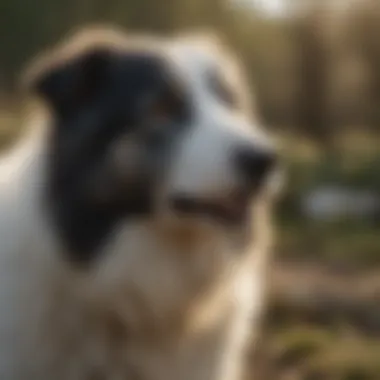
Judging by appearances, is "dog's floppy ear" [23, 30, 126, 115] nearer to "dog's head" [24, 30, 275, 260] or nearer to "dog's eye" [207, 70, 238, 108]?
Result: "dog's head" [24, 30, 275, 260]

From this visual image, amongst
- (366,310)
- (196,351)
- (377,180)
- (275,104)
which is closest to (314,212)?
(377,180)

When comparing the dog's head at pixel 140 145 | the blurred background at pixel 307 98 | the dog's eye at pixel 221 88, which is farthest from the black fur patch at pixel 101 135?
the blurred background at pixel 307 98

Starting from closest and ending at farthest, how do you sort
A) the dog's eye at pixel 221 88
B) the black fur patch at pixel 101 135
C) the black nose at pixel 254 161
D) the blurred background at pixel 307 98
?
the black nose at pixel 254 161 → the black fur patch at pixel 101 135 → the dog's eye at pixel 221 88 → the blurred background at pixel 307 98

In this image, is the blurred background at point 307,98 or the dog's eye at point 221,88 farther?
the blurred background at point 307,98

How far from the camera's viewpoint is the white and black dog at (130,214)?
2602 mm

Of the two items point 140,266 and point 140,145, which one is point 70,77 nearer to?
point 140,145

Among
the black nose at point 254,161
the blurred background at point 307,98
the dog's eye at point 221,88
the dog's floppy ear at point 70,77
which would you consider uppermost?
the blurred background at point 307,98

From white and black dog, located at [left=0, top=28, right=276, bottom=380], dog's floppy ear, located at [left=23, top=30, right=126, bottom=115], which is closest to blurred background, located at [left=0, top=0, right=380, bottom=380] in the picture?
white and black dog, located at [left=0, top=28, right=276, bottom=380]

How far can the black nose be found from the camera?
8.21 feet

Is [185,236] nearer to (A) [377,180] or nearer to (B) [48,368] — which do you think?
(B) [48,368]

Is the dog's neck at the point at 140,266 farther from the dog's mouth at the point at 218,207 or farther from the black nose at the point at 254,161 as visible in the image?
the black nose at the point at 254,161

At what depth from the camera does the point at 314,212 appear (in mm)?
8172

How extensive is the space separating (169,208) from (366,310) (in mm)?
3035

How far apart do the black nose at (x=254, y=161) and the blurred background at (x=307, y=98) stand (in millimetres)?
3010
